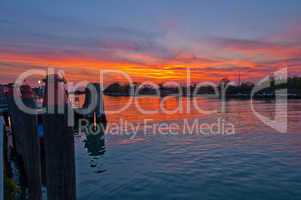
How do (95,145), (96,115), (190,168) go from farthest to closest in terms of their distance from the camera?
1. (96,115)
2. (95,145)
3. (190,168)

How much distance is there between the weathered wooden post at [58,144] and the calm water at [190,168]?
312 inches

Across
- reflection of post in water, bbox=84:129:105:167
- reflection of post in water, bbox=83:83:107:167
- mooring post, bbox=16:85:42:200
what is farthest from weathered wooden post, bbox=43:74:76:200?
reflection of post in water, bbox=83:83:107:167

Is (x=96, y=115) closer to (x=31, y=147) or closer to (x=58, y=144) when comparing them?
(x=31, y=147)

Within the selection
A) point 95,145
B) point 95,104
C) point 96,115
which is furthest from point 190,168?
point 95,104

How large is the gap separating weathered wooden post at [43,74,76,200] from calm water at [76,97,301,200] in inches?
312

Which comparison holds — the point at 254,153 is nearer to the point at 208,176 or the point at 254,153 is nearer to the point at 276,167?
the point at 276,167

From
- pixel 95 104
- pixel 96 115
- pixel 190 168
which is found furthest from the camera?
pixel 95 104

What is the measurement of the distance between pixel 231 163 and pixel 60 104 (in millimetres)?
14380

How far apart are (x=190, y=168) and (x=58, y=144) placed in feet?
41.8

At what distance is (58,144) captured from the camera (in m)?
4.11

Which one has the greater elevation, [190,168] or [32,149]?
[32,149]

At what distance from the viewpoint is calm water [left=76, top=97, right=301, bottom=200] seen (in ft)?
40.9

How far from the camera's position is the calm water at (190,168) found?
491 inches

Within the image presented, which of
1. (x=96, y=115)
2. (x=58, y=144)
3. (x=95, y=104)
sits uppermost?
(x=58, y=144)
